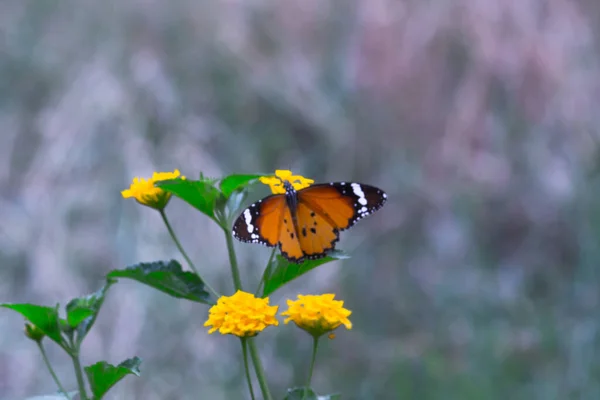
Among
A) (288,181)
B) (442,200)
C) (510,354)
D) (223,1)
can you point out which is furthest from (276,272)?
(223,1)

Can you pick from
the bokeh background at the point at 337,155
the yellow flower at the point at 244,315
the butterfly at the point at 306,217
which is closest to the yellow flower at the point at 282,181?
the butterfly at the point at 306,217

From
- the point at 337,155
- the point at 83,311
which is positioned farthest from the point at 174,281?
the point at 337,155

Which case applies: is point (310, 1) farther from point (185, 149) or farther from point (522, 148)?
point (522, 148)

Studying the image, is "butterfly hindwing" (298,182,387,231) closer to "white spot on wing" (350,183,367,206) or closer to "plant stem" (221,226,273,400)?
"white spot on wing" (350,183,367,206)

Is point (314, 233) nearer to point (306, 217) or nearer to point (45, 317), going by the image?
point (306, 217)

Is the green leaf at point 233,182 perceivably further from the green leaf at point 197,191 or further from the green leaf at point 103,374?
the green leaf at point 103,374
